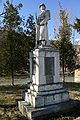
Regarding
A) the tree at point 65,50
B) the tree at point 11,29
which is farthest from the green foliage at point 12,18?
the tree at point 65,50

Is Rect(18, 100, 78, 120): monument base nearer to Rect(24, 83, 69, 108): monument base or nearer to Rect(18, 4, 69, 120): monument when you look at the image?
Rect(18, 4, 69, 120): monument

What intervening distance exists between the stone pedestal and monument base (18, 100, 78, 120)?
0.14m

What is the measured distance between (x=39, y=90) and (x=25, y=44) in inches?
392

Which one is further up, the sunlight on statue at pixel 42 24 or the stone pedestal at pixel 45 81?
the sunlight on statue at pixel 42 24

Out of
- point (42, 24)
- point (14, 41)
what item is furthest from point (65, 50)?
point (42, 24)

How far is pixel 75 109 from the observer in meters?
11.2

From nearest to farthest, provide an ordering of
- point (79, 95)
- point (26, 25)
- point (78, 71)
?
point (79, 95) → point (26, 25) → point (78, 71)

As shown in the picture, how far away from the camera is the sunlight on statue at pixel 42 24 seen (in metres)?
11.8

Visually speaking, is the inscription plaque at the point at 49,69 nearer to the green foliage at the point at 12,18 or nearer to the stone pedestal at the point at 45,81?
the stone pedestal at the point at 45,81

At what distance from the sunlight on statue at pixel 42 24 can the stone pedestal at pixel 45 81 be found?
66 cm

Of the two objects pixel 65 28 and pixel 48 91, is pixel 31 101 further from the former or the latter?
pixel 65 28

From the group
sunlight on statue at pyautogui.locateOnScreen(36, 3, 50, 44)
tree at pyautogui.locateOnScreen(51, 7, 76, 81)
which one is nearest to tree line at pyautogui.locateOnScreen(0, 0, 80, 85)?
tree at pyautogui.locateOnScreen(51, 7, 76, 81)

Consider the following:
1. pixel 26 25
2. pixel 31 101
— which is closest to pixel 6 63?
pixel 26 25

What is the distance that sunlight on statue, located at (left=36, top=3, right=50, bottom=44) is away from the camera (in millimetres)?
11828
